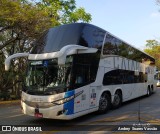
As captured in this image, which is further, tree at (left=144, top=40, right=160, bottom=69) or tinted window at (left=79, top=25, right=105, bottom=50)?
tree at (left=144, top=40, right=160, bottom=69)

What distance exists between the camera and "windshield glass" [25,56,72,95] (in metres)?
9.10

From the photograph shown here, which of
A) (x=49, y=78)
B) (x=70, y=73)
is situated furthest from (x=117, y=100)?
(x=49, y=78)

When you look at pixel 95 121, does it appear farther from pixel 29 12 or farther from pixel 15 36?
pixel 15 36

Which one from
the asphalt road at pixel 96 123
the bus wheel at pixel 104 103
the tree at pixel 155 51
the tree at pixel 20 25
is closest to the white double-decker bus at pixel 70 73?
the bus wheel at pixel 104 103

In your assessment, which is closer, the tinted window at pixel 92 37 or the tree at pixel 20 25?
the tinted window at pixel 92 37

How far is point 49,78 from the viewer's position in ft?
30.4

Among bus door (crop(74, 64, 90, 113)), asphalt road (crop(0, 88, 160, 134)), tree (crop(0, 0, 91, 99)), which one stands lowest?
asphalt road (crop(0, 88, 160, 134))

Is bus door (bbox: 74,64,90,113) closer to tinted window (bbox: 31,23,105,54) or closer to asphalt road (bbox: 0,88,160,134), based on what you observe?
asphalt road (bbox: 0,88,160,134)

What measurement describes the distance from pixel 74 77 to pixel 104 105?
3.05 metres

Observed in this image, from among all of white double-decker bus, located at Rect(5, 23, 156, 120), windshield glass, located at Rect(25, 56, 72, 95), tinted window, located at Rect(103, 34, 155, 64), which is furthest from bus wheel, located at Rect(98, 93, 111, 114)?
windshield glass, located at Rect(25, 56, 72, 95)

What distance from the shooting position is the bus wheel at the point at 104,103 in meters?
11.5

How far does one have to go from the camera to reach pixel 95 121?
10.2 meters

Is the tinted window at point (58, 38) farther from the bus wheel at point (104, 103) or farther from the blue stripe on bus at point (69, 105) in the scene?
the bus wheel at point (104, 103)

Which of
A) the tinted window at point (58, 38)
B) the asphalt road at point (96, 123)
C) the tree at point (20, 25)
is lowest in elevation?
the asphalt road at point (96, 123)
